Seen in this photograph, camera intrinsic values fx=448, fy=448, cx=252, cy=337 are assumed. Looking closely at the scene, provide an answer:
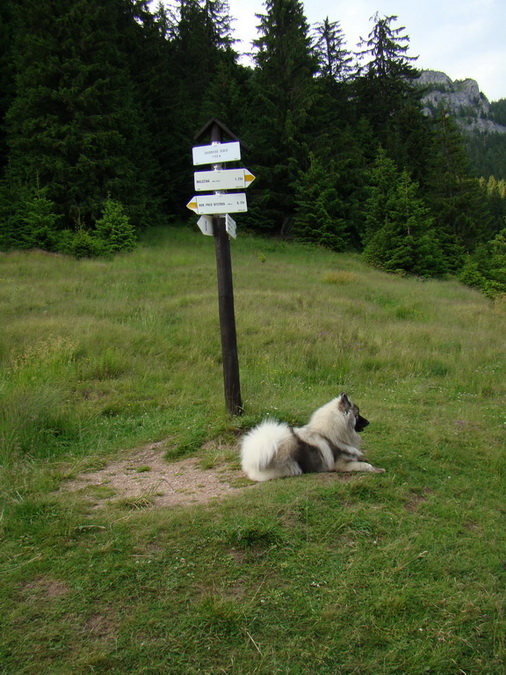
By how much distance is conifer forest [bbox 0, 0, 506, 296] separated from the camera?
2198cm

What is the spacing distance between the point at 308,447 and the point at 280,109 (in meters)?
31.9

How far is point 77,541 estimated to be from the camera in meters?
3.22

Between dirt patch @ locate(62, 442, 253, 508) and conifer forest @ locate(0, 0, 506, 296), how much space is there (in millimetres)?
16757

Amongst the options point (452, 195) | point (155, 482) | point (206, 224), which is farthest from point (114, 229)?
point (452, 195)

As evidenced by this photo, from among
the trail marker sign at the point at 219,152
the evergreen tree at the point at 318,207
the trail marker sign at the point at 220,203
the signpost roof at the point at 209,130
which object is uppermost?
the evergreen tree at the point at 318,207

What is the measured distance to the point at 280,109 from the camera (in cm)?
3136

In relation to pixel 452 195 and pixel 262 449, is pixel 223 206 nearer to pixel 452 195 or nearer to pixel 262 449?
pixel 262 449

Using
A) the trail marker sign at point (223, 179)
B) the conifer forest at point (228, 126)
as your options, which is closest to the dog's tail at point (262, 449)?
the trail marker sign at point (223, 179)

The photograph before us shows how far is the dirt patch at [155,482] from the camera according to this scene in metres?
4.02

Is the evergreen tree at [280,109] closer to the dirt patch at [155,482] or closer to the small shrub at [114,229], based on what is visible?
the small shrub at [114,229]

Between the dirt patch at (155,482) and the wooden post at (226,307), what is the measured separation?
128 centimetres

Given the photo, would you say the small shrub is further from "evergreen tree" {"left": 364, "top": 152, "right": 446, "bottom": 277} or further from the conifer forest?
"evergreen tree" {"left": 364, "top": 152, "right": 446, "bottom": 277}

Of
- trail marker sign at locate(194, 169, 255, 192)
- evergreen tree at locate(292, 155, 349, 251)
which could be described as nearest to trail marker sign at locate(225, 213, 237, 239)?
trail marker sign at locate(194, 169, 255, 192)

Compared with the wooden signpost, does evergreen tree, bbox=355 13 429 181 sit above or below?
above
